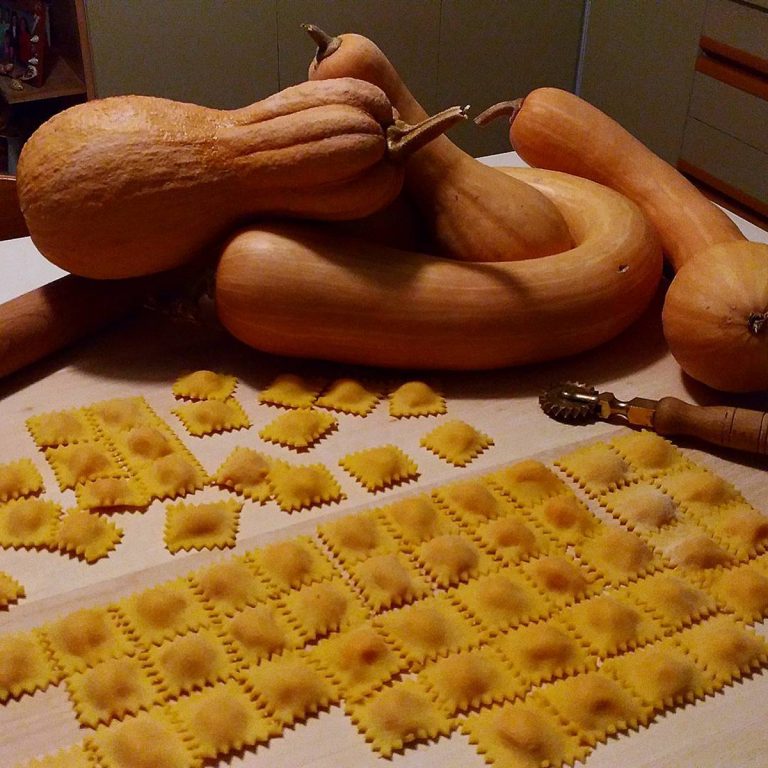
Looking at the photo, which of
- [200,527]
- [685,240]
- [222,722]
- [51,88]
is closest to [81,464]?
[200,527]

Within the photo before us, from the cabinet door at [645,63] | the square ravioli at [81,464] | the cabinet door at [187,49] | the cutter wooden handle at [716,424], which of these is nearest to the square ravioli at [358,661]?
the square ravioli at [81,464]

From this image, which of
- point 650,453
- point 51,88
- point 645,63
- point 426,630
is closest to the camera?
point 426,630

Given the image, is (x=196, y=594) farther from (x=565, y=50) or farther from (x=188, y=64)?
(x=565, y=50)

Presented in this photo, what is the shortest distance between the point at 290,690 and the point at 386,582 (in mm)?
145

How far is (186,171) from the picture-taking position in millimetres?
1087

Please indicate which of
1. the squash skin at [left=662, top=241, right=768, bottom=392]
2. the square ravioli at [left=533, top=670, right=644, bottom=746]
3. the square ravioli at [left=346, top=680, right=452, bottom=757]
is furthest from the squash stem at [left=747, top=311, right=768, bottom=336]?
the square ravioli at [left=346, top=680, right=452, bottom=757]

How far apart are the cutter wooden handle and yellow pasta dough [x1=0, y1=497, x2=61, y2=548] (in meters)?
0.65

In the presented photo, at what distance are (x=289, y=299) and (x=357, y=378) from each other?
140 millimetres

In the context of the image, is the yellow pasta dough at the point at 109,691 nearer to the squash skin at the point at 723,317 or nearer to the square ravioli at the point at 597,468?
the square ravioli at the point at 597,468

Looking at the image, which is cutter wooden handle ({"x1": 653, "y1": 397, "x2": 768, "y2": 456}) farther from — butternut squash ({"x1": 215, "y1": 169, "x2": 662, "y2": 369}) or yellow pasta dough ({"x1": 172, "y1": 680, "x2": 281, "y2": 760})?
yellow pasta dough ({"x1": 172, "y1": 680, "x2": 281, "y2": 760})

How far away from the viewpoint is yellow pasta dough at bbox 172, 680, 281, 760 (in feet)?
2.42

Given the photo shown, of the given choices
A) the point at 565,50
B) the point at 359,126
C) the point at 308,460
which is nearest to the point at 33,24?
the point at 565,50

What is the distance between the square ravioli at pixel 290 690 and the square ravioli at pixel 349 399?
15.0 inches

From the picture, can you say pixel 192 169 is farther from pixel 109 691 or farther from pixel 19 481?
pixel 109 691
